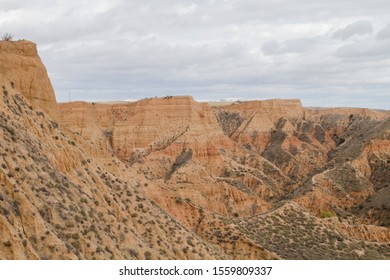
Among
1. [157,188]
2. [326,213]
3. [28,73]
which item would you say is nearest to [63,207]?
[28,73]

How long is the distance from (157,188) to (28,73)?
16.3 metres

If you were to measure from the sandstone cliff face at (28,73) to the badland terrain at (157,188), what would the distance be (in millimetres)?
63

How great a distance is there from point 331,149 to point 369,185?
51720mm

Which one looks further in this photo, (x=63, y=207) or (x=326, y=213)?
(x=326, y=213)

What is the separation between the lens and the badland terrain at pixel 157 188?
21703 mm

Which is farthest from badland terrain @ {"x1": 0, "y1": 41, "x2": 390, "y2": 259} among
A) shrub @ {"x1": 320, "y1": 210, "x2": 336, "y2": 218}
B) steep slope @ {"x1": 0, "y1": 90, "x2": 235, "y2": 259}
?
shrub @ {"x1": 320, "y1": 210, "x2": 336, "y2": 218}

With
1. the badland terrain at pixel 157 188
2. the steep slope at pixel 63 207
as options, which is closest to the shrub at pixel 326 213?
the badland terrain at pixel 157 188

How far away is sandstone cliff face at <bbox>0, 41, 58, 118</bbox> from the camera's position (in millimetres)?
30969

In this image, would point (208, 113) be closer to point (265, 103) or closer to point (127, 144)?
point (127, 144)

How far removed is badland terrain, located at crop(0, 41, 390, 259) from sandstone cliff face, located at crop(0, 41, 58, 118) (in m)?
0.06

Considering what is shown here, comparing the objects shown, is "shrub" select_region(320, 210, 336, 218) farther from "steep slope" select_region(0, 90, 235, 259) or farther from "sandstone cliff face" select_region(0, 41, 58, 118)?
"sandstone cliff face" select_region(0, 41, 58, 118)

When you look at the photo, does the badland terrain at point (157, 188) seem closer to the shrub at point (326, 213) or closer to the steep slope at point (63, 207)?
the steep slope at point (63, 207)

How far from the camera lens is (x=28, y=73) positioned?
104 ft

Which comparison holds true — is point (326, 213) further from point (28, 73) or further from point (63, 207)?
point (63, 207)
